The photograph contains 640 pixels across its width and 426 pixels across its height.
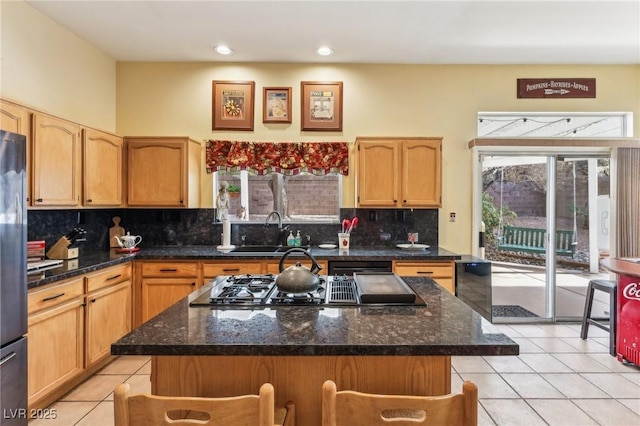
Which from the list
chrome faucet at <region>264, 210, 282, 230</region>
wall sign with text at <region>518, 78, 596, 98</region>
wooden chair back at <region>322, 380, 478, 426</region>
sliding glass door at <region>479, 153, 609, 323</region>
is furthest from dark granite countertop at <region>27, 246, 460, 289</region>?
wooden chair back at <region>322, 380, 478, 426</region>

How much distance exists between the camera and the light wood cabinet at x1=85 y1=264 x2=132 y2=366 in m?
2.80

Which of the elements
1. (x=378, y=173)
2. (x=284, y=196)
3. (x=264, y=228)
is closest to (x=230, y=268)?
(x=264, y=228)

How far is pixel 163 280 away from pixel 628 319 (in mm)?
4267

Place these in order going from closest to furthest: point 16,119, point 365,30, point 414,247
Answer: point 16,119 < point 365,30 < point 414,247

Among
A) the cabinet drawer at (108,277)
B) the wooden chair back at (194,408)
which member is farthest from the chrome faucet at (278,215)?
the wooden chair back at (194,408)

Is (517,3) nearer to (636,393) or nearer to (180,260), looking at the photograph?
(636,393)

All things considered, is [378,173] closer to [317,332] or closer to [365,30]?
[365,30]

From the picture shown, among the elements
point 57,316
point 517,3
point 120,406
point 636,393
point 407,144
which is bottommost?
point 636,393

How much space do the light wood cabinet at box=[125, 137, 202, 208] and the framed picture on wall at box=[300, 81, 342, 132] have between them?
1.38 metres

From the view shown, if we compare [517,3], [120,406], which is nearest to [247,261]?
[120,406]

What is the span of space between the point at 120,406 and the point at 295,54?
3.72 meters

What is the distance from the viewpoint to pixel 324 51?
3.79 meters

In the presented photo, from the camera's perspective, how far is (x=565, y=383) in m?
2.79

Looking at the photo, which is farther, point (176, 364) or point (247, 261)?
point (247, 261)
